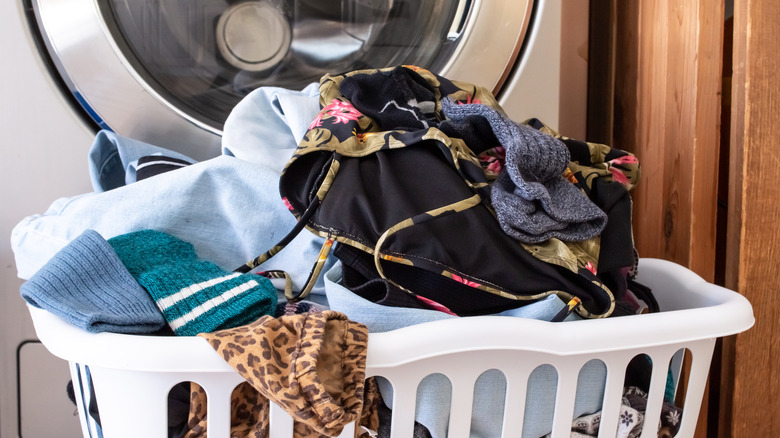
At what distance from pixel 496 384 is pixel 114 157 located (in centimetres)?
50

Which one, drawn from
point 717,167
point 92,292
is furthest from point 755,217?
point 92,292

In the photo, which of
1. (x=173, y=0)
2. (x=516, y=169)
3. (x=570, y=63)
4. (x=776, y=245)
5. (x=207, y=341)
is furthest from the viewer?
(x=570, y=63)

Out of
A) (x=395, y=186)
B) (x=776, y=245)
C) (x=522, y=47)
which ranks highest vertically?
(x=522, y=47)

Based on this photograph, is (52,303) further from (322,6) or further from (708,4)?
(708,4)

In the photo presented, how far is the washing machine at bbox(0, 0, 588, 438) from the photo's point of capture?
2.26 ft

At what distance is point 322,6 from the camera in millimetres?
792

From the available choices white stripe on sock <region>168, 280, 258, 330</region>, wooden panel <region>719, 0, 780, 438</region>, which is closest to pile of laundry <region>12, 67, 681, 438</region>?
white stripe on sock <region>168, 280, 258, 330</region>

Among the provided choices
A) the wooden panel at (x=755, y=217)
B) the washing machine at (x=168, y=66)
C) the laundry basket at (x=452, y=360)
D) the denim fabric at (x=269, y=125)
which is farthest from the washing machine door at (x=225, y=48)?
the laundry basket at (x=452, y=360)

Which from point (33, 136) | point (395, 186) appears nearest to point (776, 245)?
point (395, 186)

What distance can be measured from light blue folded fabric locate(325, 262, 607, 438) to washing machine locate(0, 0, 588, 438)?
381 mm

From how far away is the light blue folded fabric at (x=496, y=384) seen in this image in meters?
0.44

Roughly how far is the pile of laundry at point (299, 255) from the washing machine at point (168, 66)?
7 cm

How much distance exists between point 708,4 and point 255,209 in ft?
1.80

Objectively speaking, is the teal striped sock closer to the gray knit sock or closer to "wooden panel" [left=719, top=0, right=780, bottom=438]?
the gray knit sock
